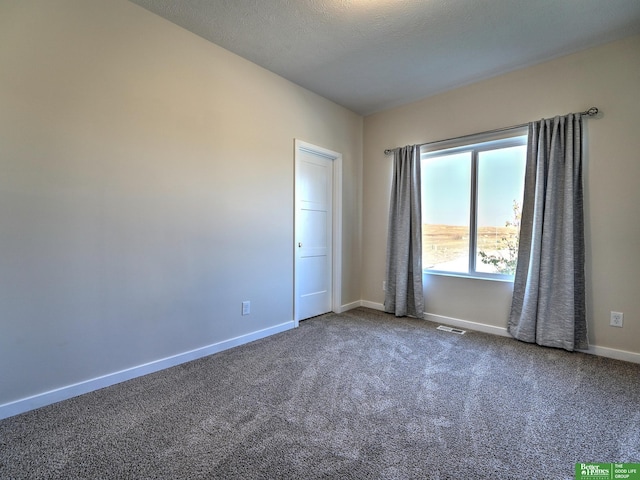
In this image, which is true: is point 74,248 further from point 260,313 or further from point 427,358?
point 427,358

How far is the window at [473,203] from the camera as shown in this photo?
3150 mm

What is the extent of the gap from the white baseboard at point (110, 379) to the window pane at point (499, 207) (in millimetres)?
2634

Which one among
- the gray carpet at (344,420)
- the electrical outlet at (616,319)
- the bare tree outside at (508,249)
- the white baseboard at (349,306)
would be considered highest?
the bare tree outside at (508,249)

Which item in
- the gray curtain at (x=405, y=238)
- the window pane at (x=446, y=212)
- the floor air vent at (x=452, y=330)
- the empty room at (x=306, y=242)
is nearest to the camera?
the empty room at (x=306, y=242)

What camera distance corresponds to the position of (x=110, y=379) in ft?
6.98

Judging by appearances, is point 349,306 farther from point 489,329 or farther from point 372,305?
point 489,329

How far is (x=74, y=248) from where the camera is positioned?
1.98 metres

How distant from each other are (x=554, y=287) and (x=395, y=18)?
2.68 metres

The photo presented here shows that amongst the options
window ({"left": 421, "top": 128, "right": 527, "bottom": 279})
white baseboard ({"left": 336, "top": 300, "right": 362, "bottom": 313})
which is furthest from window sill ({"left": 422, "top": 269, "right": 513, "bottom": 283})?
white baseboard ({"left": 336, "top": 300, "right": 362, "bottom": 313})

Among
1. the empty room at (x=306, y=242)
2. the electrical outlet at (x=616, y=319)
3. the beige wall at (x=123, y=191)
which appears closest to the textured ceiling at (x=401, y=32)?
the empty room at (x=306, y=242)

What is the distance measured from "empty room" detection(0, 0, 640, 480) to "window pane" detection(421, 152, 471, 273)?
24 millimetres

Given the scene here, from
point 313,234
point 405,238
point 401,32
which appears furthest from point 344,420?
point 401,32

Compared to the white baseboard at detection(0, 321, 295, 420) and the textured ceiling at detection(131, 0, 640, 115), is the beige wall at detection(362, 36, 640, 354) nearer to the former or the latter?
the textured ceiling at detection(131, 0, 640, 115)

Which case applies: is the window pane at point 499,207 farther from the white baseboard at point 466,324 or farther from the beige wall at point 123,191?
the beige wall at point 123,191
